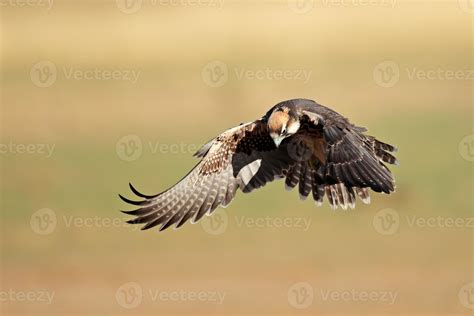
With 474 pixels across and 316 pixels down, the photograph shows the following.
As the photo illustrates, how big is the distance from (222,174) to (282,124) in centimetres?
135

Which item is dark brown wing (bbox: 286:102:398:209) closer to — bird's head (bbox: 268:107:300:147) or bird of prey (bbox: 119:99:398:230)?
bird of prey (bbox: 119:99:398:230)

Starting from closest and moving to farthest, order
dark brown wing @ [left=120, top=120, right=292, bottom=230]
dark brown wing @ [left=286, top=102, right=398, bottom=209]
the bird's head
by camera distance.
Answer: dark brown wing @ [left=286, top=102, right=398, bottom=209]
the bird's head
dark brown wing @ [left=120, top=120, right=292, bottom=230]

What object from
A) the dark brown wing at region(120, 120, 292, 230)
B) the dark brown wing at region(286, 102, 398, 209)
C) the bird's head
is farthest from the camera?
the dark brown wing at region(120, 120, 292, 230)

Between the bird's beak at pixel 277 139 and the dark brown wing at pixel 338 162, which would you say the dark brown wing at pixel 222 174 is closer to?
the dark brown wing at pixel 338 162

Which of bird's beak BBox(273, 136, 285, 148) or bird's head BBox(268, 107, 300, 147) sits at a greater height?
bird's head BBox(268, 107, 300, 147)

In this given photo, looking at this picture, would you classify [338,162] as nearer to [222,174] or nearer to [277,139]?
[277,139]

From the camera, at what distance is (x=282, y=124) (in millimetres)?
17188

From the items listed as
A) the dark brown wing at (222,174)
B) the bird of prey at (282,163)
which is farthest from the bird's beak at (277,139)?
the dark brown wing at (222,174)

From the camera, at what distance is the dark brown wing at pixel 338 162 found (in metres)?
16.9

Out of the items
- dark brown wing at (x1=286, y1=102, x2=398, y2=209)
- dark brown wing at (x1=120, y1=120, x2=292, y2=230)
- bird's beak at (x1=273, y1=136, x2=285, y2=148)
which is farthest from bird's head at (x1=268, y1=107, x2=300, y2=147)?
dark brown wing at (x1=120, y1=120, x2=292, y2=230)

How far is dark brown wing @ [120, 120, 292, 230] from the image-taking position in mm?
17859

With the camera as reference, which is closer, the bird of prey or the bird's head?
the bird of prey

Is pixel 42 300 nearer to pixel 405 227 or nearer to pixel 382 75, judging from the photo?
pixel 405 227

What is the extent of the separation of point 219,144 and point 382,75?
337 inches
